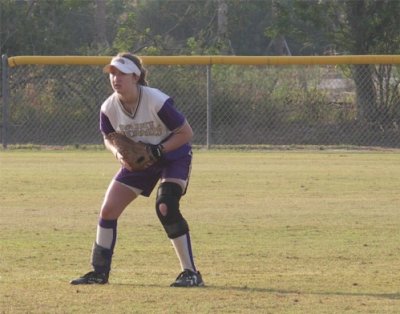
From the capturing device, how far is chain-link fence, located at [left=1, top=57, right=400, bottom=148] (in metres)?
19.8

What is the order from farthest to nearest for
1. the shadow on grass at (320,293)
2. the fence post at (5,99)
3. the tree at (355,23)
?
the tree at (355,23)
the fence post at (5,99)
the shadow on grass at (320,293)

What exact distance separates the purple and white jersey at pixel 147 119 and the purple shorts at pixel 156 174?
0.17ft

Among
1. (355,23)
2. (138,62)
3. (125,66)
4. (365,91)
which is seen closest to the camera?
(125,66)

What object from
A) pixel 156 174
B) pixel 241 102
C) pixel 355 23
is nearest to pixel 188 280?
pixel 156 174

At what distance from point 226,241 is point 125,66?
2665 mm

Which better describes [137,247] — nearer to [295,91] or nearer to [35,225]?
[35,225]

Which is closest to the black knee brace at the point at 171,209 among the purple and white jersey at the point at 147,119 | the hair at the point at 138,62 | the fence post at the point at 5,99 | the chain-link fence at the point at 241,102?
the purple and white jersey at the point at 147,119

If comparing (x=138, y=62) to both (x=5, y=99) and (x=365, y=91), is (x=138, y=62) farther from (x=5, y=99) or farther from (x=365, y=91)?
(x=365, y=91)

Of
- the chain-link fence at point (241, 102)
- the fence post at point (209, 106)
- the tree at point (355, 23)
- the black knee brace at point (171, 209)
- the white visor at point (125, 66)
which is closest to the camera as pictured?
the white visor at point (125, 66)

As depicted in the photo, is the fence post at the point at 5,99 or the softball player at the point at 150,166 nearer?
the softball player at the point at 150,166

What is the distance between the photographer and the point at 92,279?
7.01 meters

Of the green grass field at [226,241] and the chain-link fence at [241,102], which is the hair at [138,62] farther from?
the chain-link fence at [241,102]

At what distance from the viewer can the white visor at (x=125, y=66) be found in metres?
6.81

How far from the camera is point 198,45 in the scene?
1070 inches
